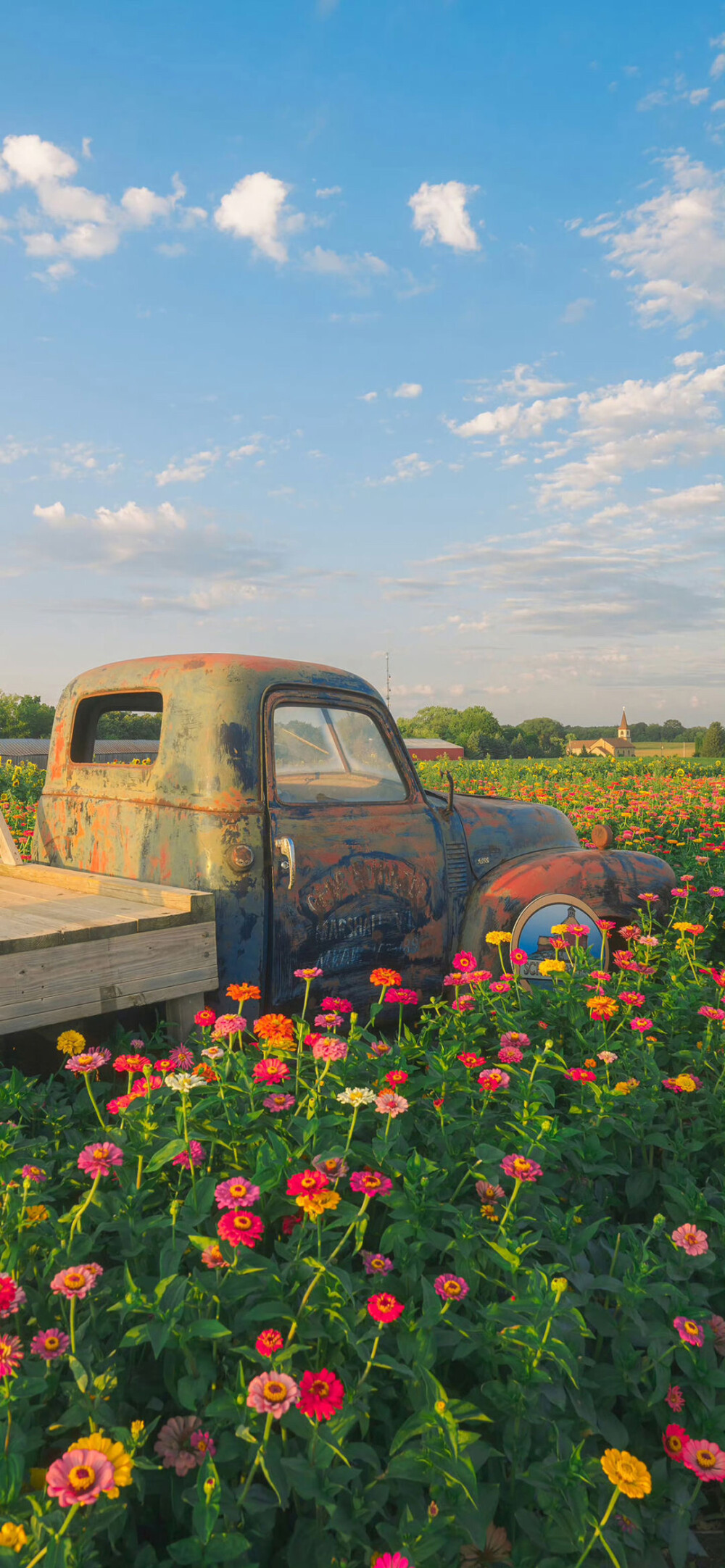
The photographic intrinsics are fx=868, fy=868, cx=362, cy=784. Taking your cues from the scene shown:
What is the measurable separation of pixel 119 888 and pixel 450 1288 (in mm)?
2071

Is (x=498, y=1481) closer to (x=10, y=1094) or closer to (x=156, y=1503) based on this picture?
(x=156, y=1503)

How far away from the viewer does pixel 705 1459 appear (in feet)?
5.83

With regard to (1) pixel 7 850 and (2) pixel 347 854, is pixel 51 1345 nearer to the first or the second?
(2) pixel 347 854

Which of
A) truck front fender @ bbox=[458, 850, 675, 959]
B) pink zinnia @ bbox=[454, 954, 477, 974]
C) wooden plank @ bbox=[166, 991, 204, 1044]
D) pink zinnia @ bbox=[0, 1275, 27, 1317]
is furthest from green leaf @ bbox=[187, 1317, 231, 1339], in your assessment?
truck front fender @ bbox=[458, 850, 675, 959]

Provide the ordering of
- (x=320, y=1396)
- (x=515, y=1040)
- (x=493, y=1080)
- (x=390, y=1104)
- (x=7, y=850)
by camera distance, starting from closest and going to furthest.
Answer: (x=320, y=1396)
(x=390, y=1104)
(x=493, y=1080)
(x=515, y=1040)
(x=7, y=850)

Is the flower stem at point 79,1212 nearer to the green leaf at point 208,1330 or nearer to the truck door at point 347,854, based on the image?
the green leaf at point 208,1330

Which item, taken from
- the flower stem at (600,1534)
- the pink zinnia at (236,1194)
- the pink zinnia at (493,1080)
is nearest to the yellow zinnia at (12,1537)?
the pink zinnia at (236,1194)

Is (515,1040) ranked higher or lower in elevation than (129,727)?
lower

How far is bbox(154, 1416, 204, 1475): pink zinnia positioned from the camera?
64.2 inches

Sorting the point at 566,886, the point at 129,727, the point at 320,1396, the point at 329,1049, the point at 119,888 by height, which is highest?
the point at 129,727

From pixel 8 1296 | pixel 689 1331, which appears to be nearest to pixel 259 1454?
pixel 8 1296

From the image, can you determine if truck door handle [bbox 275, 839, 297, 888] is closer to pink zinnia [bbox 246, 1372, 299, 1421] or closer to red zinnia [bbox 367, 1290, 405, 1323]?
red zinnia [bbox 367, 1290, 405, 1323]

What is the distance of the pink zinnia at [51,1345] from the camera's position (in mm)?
1739

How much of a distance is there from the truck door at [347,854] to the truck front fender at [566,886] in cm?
27
